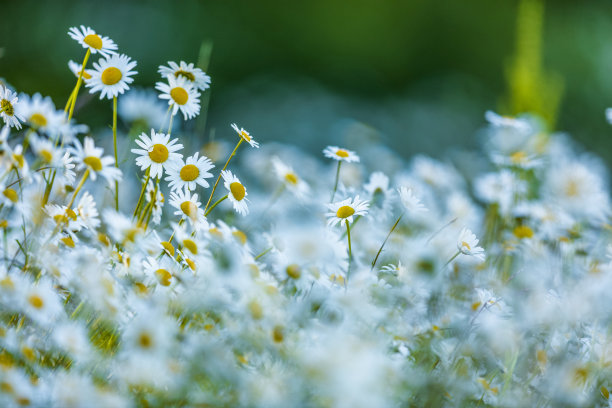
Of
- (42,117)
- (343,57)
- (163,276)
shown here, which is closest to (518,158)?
(163,276)

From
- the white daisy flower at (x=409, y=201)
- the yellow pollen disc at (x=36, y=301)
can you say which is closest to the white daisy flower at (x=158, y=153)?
the yellow pollen disc at (x=36, y=301)

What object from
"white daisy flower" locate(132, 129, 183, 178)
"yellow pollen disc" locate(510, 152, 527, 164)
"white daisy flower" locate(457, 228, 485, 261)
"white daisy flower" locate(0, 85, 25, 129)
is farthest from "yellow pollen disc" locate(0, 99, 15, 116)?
"yellow pollen disc" locate(510, 152, 527, 164)

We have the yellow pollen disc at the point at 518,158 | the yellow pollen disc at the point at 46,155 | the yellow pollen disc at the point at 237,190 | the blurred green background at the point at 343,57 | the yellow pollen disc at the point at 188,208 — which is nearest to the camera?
the yellow pollen disc at the point at 46,155

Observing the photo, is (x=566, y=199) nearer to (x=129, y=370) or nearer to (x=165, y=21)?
(x=129, y=370)

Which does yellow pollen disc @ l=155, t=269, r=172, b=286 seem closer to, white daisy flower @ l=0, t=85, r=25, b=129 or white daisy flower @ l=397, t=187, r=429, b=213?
white daisy flower @ l=0, t=85, r=25, b=129

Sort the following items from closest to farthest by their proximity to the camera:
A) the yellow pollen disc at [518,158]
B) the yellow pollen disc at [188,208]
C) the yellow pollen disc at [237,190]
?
the yellow pollen disc at [188,208]
the yellow pollen disc at [237,190]
the yellow pollen disc at [518,158]

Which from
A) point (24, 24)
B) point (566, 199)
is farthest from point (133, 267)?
point (24, 24)

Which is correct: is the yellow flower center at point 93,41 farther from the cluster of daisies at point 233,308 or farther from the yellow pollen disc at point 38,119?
the yellow pollen disc at point 38,119

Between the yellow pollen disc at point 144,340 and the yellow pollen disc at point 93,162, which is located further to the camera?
the yellow pollen disc at point 93,162
